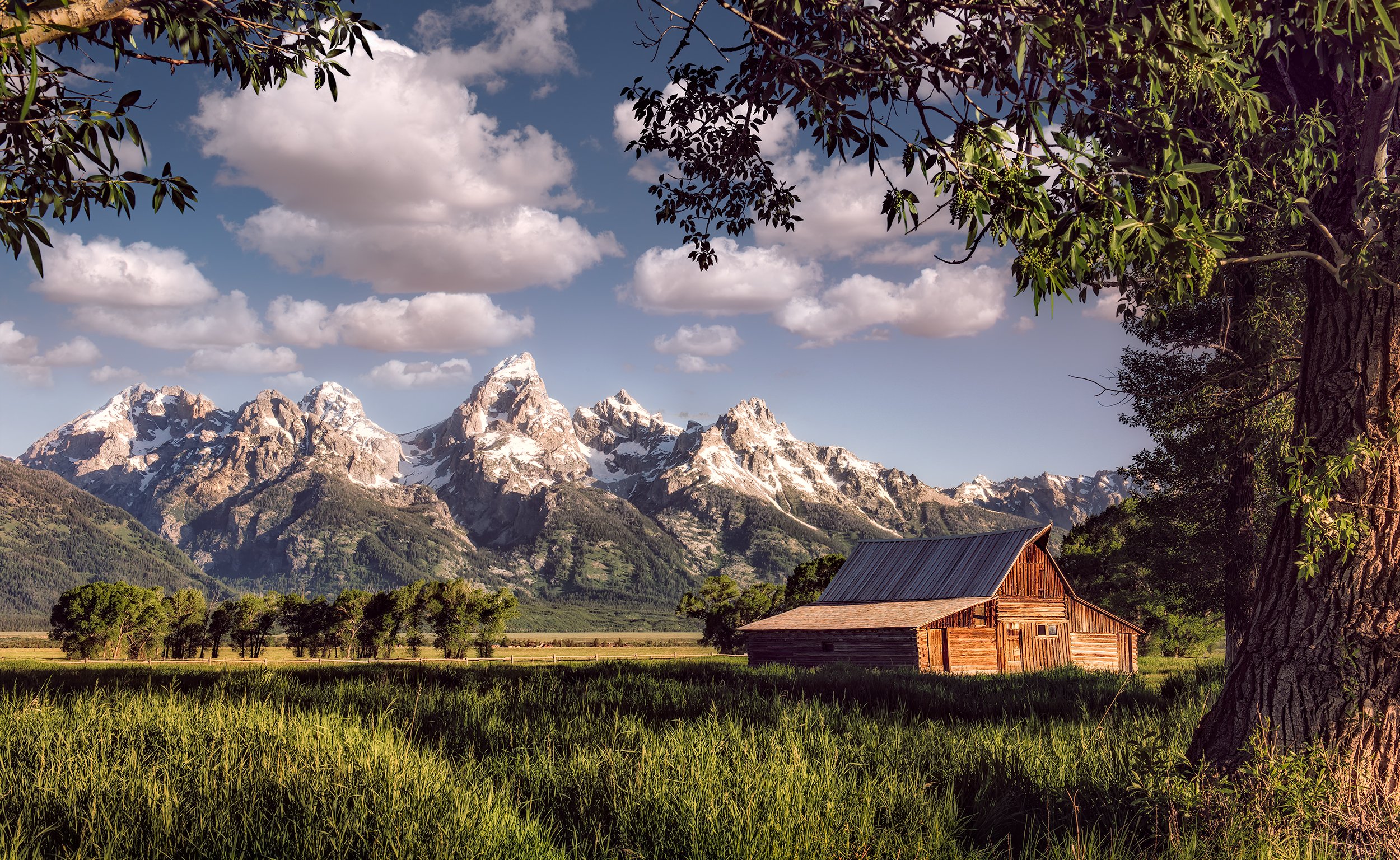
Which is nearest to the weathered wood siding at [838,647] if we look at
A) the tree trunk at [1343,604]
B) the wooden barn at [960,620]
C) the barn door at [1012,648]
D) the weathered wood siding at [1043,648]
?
the wooden barn at [960,620]

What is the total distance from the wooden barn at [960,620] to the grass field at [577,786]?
101ft

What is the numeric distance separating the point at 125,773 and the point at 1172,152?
26.7 ft

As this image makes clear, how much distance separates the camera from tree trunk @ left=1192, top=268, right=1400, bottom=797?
20.7ft

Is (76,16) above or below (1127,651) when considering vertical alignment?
above

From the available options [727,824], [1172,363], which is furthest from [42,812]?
[1172,363]

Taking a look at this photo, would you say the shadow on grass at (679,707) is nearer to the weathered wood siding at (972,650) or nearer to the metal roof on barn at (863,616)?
the metal roof on barn at (863,616)

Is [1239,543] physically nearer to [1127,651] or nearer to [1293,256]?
[1293,256]

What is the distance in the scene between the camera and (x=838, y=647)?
1704 inches

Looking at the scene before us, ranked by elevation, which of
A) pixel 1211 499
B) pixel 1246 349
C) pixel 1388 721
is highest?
pixel 1246 349

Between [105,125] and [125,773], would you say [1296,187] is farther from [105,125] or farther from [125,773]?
[125,773]

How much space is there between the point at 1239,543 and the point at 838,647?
73.9 ft

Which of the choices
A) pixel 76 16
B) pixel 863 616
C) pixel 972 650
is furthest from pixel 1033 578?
pixel 76 16

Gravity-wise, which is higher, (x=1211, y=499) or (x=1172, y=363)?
(x=1172, y=363)

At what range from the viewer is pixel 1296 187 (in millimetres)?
6895
